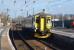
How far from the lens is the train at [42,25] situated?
34.0 metres

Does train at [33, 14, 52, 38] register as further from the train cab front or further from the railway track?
the railway track

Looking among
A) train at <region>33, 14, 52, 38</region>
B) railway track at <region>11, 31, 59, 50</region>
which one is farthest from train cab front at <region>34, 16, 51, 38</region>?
railway track at <region>11, 31, 59, 50</region>

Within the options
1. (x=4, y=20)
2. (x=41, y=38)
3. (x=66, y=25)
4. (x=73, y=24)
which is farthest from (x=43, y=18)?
(x=4, y=20)

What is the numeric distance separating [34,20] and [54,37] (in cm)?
380

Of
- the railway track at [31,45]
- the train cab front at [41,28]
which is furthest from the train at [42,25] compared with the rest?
the railway track at [31,45]

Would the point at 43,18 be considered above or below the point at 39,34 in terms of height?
above

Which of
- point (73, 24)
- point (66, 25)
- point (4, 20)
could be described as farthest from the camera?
point (4, 20)

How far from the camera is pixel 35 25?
3453 cm

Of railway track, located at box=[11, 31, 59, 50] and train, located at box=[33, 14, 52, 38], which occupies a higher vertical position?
train, located at box=[33, 14, 52, 38]

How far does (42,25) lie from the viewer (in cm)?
3500

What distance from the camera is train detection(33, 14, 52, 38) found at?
34.0 meters

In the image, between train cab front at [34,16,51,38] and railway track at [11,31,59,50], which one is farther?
train cab front at [34,16,51,38]

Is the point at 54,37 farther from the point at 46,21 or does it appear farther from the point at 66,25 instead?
the point at 66,25

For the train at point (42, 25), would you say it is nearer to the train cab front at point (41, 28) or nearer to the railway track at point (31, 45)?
the train cab front at point (41, 28)
